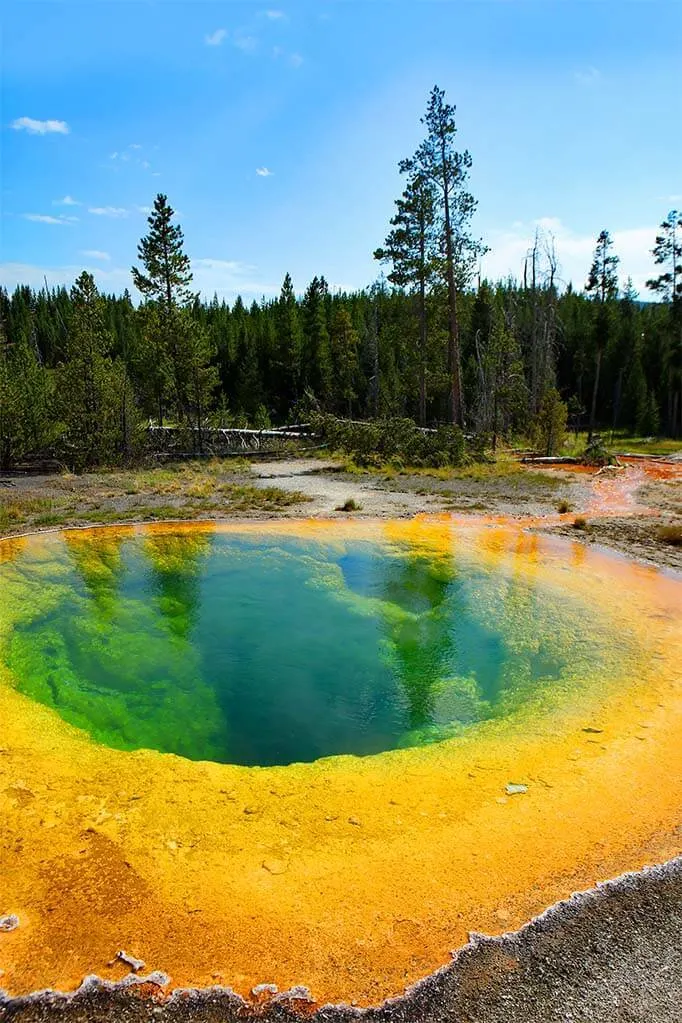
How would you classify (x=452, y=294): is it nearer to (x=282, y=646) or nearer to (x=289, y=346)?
(x=282, y=646)

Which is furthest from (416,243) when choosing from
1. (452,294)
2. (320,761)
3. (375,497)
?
(320,761)

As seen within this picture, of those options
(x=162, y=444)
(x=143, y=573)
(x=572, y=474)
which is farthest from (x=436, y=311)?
(x=143, y=573)

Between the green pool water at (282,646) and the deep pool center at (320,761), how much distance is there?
40 millimetres

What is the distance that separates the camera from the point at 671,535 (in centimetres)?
1239

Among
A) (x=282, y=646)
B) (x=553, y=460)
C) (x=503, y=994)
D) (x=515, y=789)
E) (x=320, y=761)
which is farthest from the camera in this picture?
(x=553, y=460)

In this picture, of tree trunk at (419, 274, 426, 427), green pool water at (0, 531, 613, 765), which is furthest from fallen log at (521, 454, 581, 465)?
green pool water at (0, 531, 613, 765)

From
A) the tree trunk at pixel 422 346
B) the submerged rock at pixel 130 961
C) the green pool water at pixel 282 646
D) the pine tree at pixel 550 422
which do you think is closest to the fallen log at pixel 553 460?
the pine tree at pixel 550 422

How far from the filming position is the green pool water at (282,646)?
6.29 m

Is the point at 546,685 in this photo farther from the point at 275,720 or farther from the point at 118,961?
the point at 118,961

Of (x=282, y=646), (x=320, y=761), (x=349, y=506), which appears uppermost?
(x=349, y=506)

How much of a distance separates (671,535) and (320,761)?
31.0 ft

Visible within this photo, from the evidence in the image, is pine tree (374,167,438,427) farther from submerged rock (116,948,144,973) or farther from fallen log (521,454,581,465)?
submerged rock (116,948,144,973)

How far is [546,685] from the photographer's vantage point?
6.86 metres

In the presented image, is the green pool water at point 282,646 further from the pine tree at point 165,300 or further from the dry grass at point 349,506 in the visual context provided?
the pine tree at point 165,300
